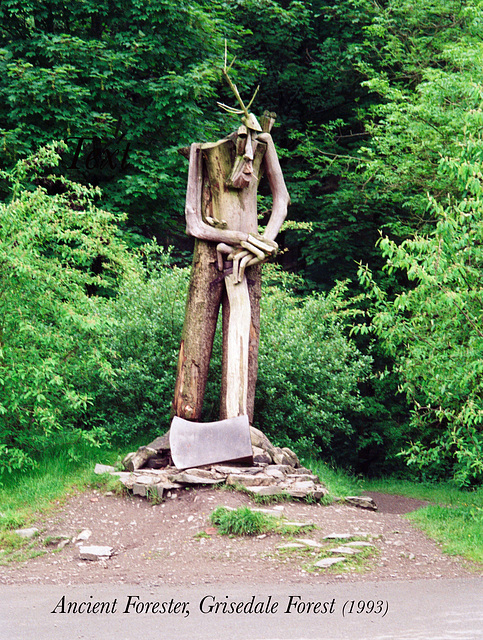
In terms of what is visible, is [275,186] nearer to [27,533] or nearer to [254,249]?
[254,249]

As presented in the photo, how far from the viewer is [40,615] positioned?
178 inches

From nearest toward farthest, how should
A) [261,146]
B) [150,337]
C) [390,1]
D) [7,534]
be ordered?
[7,534] → [261,146] → [150,337] → [390,1]

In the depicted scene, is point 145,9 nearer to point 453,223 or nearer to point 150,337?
point 150,337

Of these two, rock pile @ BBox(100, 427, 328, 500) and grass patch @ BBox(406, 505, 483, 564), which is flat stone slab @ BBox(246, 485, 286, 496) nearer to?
rock pile @ BBox(100, 427, 328, 500)

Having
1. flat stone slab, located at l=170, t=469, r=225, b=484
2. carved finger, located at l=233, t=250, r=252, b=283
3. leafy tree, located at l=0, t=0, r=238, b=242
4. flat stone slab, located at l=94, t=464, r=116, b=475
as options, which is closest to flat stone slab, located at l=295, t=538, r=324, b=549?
flat stone slab, located at l=170, t=469, r=225, b=484

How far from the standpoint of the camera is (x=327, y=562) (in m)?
5.36

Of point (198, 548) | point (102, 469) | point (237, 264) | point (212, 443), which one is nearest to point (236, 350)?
point (237, 264)

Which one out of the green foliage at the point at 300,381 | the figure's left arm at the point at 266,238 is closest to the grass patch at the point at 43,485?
the green foliage at the point at 300,381

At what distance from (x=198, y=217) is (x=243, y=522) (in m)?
3.26

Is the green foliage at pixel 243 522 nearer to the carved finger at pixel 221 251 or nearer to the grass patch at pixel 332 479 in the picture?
the grass patch at pixel 332 479

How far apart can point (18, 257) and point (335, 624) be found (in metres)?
4.50

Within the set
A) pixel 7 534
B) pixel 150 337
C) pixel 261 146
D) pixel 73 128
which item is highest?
pixel 73 128

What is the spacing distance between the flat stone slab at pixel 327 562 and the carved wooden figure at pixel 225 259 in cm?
226

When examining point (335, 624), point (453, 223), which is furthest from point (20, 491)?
point (453, 223)
